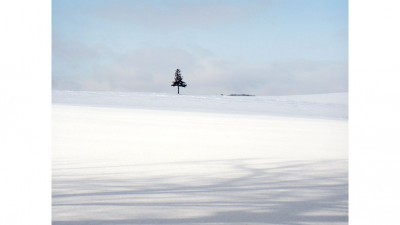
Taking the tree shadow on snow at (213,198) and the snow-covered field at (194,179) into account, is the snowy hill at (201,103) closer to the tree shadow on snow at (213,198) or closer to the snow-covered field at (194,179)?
the snow-covered field at (194,179)

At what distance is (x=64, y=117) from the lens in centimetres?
561

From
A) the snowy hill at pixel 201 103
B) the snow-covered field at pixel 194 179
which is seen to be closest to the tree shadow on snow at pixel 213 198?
the snow-covered field at pixel 194 179

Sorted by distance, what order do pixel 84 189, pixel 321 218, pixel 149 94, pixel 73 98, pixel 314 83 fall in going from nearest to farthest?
pixel 321 218
pixel 84 189
pixel 314 83
pixel 73 98
pixel 149 94

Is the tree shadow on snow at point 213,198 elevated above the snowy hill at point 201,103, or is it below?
below

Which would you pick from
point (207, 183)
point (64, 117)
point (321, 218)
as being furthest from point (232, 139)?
point (64, 117)

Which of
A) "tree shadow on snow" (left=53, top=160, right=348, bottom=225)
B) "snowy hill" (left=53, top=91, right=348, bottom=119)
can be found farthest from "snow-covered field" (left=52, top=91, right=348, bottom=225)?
"snowy hill" (left=53, top=91, right=348, bottom=119)

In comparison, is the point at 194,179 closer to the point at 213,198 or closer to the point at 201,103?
the point at 213,198

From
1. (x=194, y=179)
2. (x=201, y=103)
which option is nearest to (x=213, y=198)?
(x=194, y=179)

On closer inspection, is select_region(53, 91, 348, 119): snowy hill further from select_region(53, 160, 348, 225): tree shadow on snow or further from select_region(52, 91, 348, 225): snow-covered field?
select_region(53, 160, 348, 225): tree shadow on snow

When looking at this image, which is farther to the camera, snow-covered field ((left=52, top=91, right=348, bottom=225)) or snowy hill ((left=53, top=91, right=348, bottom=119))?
snowy hill ((left=53, top=91, right=348, bottom=119))

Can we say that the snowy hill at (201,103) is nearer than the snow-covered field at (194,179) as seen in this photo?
No
